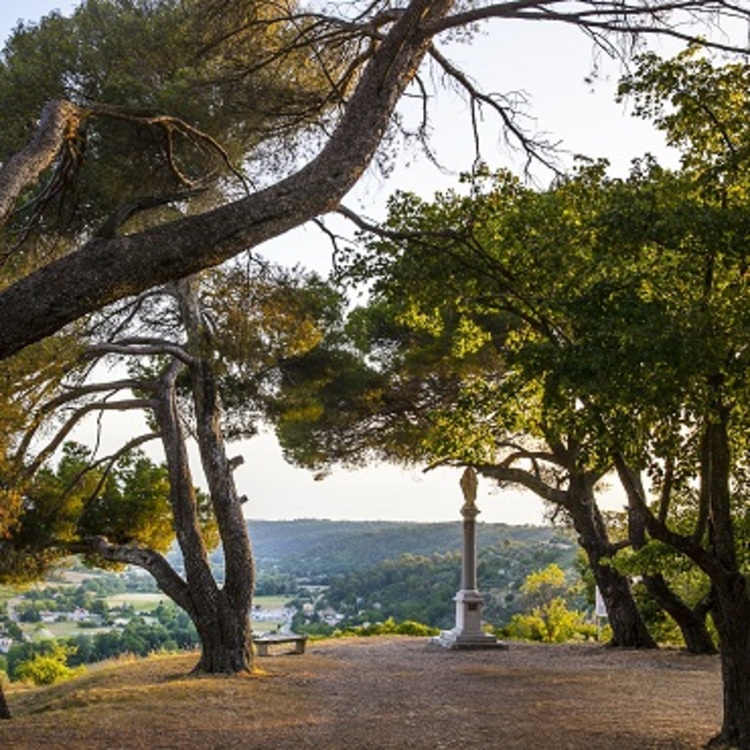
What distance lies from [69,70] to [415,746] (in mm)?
6616

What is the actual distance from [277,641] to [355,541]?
21846 mm

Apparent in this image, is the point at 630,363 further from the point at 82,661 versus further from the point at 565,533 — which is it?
the point at 82,661

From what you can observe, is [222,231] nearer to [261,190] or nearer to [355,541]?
[261,190]

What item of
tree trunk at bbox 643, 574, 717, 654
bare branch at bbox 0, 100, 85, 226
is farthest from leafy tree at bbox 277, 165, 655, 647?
tree trunk at bbox 643, 574, 717, 654

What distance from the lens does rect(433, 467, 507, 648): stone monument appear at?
54.3 ft

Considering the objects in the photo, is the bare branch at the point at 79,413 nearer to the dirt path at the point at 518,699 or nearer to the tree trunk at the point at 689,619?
the dirt path at the point at 518,699

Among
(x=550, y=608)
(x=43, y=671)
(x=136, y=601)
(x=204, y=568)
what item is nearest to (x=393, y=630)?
(x=550, y=608)

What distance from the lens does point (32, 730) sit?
7.69 m

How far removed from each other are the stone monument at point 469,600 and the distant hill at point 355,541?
1370 cm

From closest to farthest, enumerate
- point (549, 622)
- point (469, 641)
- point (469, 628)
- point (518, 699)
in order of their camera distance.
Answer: point (518, 699)
point (469, 641)
point (469, 628)
point (549, 622)

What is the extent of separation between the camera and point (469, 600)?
1677 centimetres

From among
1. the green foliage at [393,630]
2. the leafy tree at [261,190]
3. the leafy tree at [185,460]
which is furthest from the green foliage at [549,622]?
the leafy tree at [261,190]

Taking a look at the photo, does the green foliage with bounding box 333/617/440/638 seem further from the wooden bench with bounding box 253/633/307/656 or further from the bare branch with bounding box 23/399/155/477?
the bare branch with bounding box 23/399/155/477

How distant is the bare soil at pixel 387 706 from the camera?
7.53 metres
